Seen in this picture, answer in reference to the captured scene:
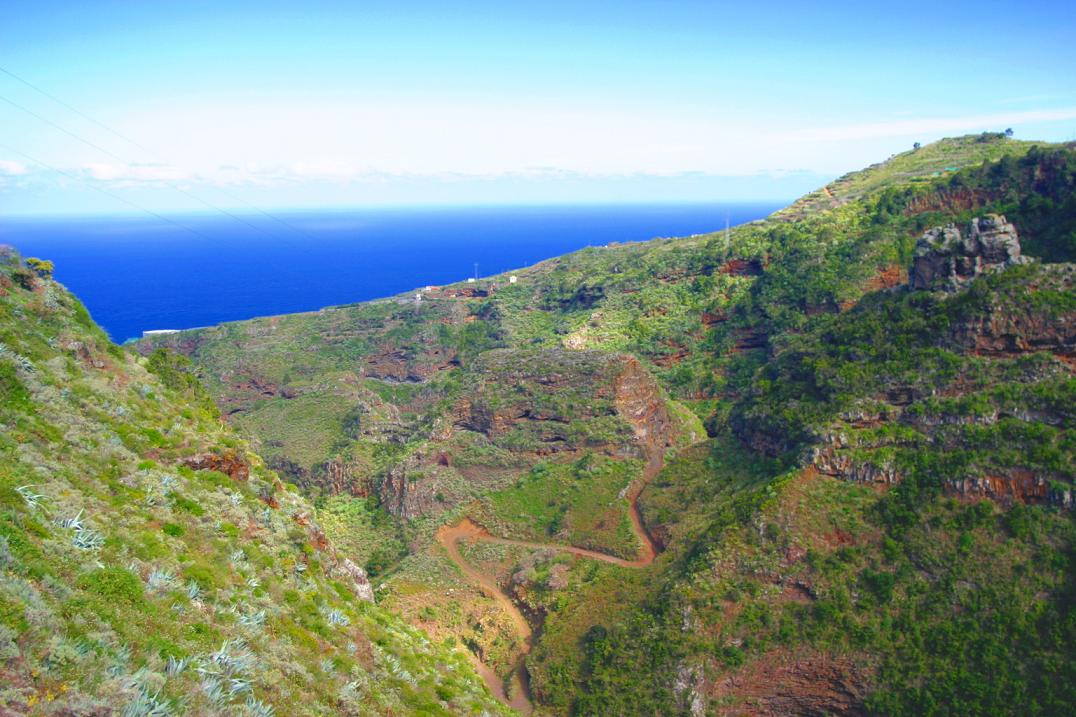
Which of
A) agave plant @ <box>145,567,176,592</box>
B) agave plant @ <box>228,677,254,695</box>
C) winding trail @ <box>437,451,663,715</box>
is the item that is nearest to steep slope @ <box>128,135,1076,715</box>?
winding trail @ <box>437,451,663,715</box>

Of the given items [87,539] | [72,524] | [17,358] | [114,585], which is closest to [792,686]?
[114,585]

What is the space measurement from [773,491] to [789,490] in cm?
71

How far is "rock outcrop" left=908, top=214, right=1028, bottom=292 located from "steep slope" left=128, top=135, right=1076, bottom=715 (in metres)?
0.21

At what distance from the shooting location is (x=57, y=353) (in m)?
20.0

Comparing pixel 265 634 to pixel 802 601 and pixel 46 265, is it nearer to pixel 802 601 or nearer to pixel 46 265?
pixel 46 265

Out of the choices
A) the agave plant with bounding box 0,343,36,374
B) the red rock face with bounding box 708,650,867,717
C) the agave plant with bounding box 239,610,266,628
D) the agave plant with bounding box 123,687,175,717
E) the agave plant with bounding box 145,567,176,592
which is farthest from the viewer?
the red rock face with bounding box 708,650,867,717

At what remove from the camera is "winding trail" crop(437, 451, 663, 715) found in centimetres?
3272

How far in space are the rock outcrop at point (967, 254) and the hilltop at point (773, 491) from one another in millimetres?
154

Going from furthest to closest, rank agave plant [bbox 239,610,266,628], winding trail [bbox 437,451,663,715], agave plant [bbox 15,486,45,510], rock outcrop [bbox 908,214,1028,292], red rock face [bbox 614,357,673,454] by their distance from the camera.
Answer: red rock face [bbox 614,357,673,454] → rock outcrop [bbox 908,214,1028,292] → winding trail [bbox 437,451,663,715] → agave plant [bbox 239,610,266,628] → agave plant [bbox 15,486,45,510]

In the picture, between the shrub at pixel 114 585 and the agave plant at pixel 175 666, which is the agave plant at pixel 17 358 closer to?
the shrub at pixel 114 585

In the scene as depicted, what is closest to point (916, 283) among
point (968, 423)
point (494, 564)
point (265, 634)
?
point (968, 423)

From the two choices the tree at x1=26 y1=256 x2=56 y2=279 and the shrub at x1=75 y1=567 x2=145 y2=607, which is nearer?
the shrub at x1=75 y1=567 x2=145 y2=607

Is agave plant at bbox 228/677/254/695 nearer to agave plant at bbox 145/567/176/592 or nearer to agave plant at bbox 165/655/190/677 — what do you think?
agave plant at bbox 165/655/190/677

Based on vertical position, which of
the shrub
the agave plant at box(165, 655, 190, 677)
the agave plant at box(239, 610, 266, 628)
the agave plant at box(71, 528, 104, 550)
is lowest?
the agave plant at box(239, 610, 266, 628)
